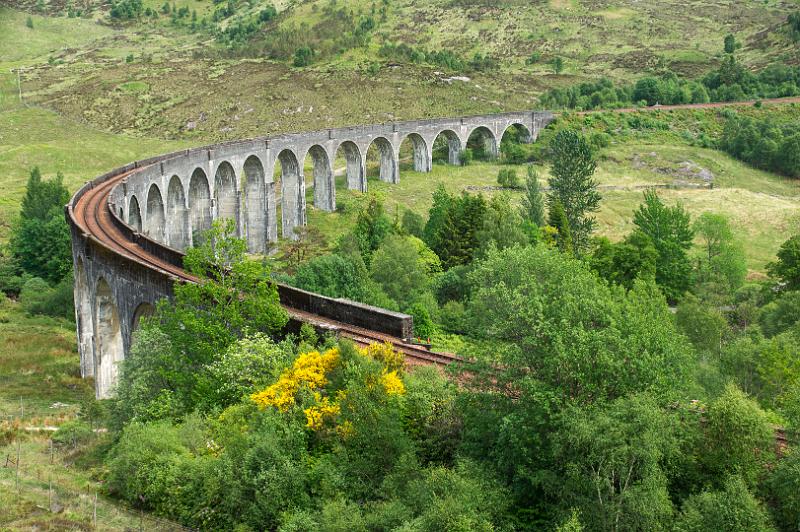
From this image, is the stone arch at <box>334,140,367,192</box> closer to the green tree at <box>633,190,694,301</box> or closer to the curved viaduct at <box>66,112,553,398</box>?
the curved viaduct at <box>66,112,553,398</box>

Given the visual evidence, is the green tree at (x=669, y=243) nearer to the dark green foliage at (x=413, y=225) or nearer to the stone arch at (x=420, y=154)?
the dark green foliage at (x=413, y=225)

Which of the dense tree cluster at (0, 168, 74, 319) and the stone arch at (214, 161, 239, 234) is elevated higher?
the stone arch at (214, 161, 239, 234)

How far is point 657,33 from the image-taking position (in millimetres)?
162625

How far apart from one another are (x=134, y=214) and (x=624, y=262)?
31466mm

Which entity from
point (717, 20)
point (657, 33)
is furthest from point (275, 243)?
point (717, 20)

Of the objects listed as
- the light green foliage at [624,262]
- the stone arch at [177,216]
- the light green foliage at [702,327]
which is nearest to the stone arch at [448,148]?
the stone arch at [177,216]

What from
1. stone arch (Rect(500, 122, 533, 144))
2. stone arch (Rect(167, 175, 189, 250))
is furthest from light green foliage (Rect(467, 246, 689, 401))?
stone arch (Rect(500, 122, 533, 144))

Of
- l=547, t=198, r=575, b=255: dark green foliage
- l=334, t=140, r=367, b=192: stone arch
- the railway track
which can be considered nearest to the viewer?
the railway track

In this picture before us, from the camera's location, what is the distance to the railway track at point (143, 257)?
31422mm

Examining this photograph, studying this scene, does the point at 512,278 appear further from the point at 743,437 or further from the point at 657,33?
the point at 657,33

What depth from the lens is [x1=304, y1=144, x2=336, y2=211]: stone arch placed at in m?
84.9

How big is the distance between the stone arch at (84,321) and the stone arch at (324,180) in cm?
3715

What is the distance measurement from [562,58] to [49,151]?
83.8 m

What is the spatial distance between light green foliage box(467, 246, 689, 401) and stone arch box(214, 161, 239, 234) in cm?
4952
